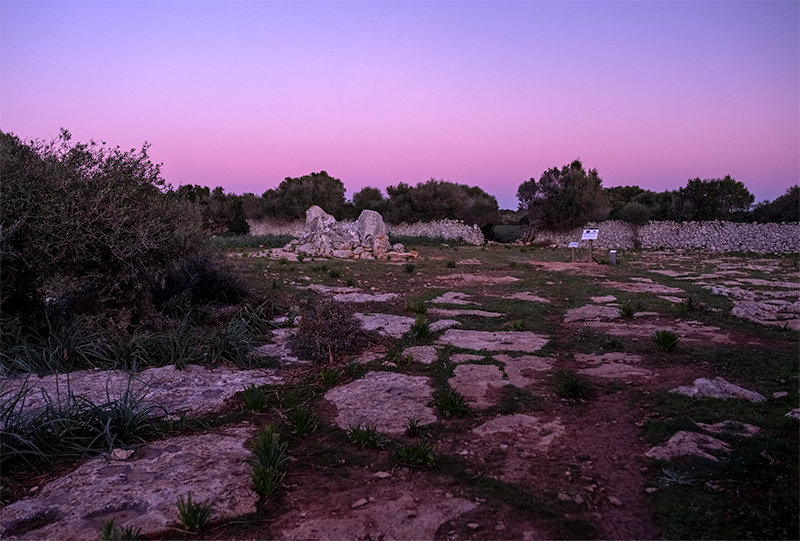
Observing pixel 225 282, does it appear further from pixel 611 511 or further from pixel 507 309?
pixel 611 511

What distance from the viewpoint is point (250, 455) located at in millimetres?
3348

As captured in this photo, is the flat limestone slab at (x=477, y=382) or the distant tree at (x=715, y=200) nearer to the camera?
the flat limestone slab at (x=477, y=382)

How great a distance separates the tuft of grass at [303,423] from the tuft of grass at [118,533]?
1.35 m

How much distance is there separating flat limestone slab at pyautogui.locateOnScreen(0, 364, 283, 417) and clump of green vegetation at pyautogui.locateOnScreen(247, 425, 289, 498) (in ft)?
3.89

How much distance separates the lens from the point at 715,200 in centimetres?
2784

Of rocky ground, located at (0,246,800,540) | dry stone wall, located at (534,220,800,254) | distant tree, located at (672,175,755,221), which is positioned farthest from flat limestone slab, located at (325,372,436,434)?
distant tree, located at (672,175,755,221)

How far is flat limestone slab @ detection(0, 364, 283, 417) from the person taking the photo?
4.23 metres

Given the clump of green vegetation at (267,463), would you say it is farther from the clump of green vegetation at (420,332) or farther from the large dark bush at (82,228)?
the large dark bush at (82,228)

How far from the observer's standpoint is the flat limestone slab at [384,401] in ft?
12.9

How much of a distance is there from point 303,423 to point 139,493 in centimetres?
120

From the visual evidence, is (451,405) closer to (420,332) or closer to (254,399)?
(254,399)

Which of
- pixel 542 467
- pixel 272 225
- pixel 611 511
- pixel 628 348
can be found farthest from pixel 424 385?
pixel 272 225

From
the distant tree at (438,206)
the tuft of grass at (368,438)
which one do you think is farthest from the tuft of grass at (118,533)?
the distant tree at (438,206)

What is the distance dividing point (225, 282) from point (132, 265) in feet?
7.22
